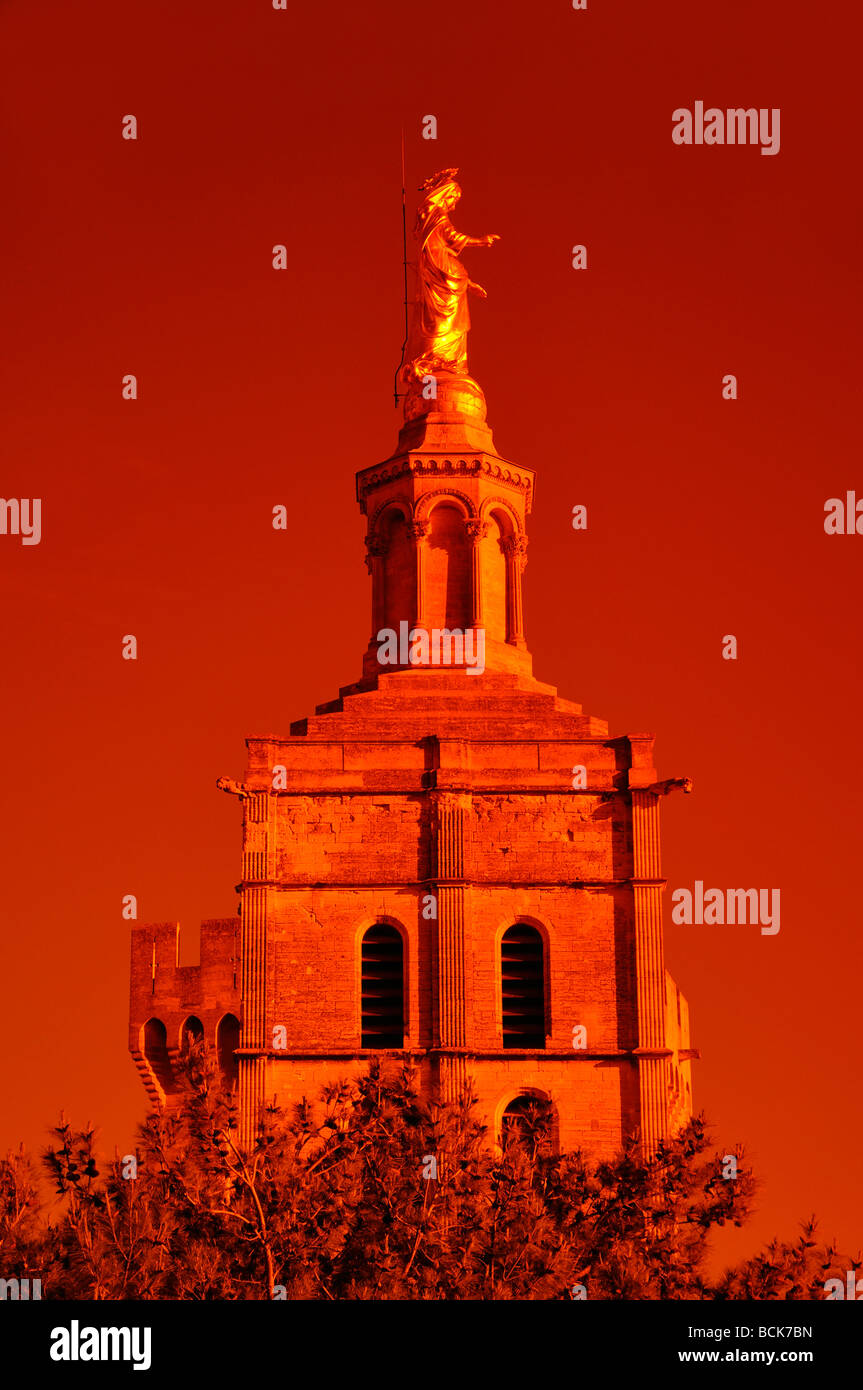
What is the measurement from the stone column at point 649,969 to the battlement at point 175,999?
8886mm

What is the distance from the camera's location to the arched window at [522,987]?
52000 mm

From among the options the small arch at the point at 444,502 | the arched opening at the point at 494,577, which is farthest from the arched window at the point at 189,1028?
the small arch at the point at 444,502

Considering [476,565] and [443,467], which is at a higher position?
[443,467]

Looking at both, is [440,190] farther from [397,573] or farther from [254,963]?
[254,963]

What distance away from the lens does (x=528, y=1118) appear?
50312 mm

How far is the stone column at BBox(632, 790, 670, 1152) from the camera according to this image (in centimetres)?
5103

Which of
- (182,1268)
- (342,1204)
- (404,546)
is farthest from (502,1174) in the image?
(404,546)

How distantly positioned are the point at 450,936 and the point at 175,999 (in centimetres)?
923

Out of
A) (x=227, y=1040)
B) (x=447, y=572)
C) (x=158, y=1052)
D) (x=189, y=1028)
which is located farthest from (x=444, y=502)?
(x=158, y=1052)

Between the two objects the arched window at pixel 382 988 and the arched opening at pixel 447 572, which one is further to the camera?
the arched opening at pixel 447 572

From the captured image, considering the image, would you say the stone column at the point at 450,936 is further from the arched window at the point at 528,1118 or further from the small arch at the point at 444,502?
the small arch at the point at 444,502
